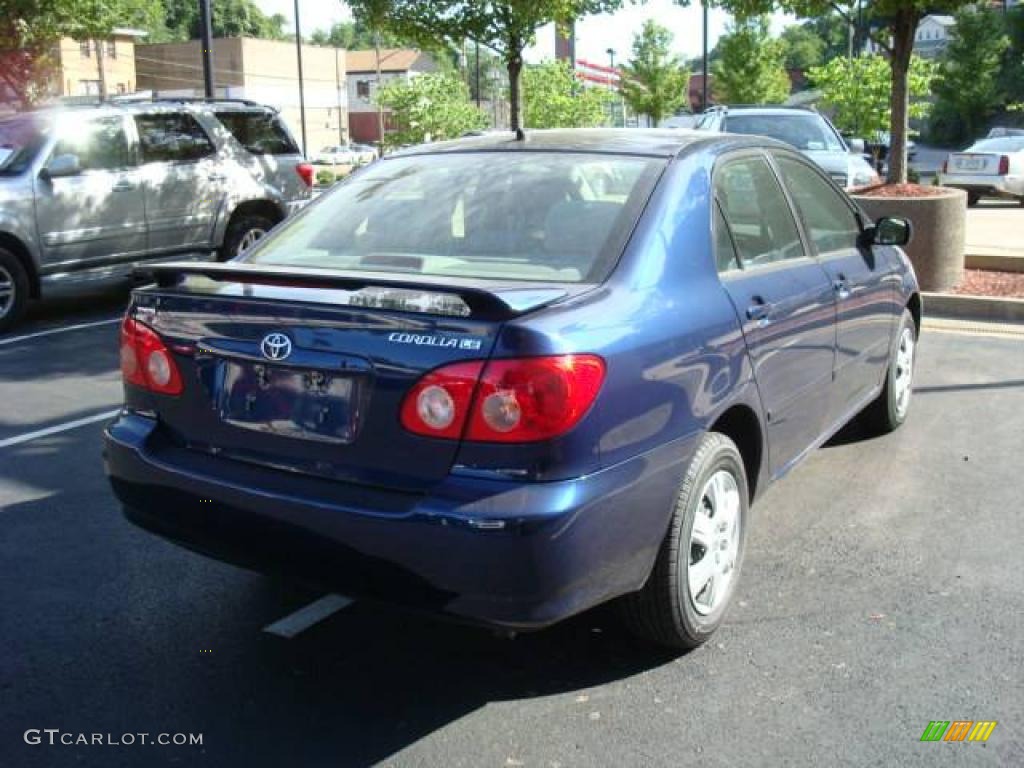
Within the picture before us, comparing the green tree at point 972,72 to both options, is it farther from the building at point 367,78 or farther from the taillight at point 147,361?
the building at point 367,78

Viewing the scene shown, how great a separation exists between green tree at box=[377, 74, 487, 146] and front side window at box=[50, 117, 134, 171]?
63.2 feet

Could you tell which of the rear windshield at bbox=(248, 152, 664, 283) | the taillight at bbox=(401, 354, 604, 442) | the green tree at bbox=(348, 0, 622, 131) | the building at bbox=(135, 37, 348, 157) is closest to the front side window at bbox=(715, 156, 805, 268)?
the rear windshield at bbox=(248, 152, 664, 283)

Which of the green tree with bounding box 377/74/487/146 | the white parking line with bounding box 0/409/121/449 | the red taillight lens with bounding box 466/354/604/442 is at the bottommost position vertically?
the white parking line with bounding box 0/409/121/449

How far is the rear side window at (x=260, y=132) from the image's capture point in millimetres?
11453

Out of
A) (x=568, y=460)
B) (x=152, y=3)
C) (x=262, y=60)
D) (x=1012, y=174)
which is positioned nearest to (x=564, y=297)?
(x=568, y=460)

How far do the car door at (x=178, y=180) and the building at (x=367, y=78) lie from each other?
91.9 meters

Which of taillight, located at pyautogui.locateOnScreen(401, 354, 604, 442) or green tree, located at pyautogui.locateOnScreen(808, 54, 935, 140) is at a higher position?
green tree, located at pyautogui.locateOnScreen(808, 54, 935, 140)

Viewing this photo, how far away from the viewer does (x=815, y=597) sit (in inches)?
158

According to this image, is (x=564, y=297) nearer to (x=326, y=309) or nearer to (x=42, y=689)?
(x=326, y=309)

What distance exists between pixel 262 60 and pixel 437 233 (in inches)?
3175

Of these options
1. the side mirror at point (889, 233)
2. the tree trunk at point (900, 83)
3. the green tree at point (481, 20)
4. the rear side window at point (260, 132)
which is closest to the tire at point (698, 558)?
the side mirror at point (889, 233)

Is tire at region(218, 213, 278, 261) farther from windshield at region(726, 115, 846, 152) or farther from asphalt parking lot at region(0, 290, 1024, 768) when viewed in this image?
asphalt parking lot at region(0, 290, 1024, 768)

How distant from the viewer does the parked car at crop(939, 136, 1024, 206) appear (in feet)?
67.7

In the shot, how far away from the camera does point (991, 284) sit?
10.5 meters
